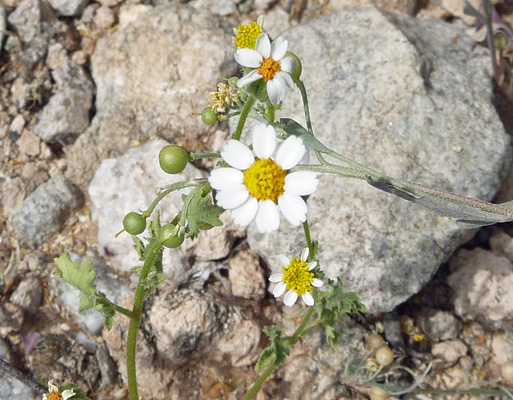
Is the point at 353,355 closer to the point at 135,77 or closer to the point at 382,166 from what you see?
the point at 382,166

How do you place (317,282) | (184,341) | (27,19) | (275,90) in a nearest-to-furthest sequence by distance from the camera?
(275,90)
(317,282)
(184,341)
(27,19)

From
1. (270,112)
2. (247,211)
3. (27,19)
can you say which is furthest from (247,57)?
(27,19)

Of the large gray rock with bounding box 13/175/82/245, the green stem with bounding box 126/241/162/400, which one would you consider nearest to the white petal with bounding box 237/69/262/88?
the green stem with bounding box 126/241/162/400

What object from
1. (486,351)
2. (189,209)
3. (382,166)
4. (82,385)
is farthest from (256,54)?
(486,351)

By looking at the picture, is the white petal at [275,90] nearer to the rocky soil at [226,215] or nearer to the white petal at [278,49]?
the white petal at [278,49]

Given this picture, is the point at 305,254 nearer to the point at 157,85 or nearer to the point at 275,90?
the point at 275,90

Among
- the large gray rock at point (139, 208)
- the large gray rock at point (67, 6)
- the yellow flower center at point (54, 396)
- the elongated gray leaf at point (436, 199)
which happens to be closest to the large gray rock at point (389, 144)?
the large gray rock at point (139, 208)
